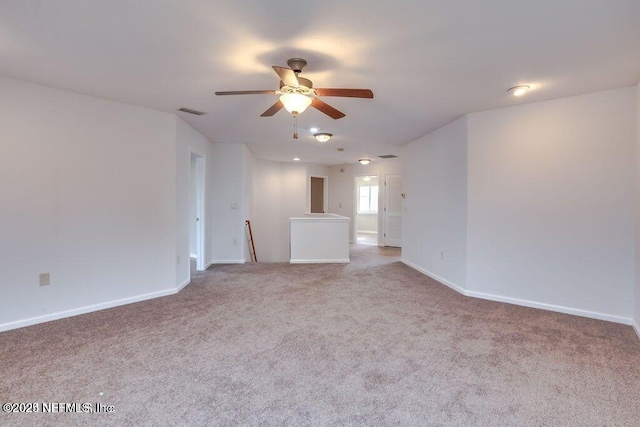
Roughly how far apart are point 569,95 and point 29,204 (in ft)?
18.7

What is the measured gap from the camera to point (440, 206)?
4.89m

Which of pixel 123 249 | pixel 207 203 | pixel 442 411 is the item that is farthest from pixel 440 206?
pixel 123 249

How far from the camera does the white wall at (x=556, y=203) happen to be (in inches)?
128

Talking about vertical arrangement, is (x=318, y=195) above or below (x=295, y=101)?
below

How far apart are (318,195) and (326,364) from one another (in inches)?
308

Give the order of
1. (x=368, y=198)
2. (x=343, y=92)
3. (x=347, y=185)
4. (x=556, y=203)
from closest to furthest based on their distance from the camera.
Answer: (x=343, y=92), (x=556, y=203), (x=347, y=185), (x=368, y=198)

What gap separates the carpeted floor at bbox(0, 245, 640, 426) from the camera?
1.86 metres

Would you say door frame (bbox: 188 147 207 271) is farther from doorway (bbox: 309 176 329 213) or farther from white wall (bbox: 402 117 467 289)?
doorway (bbox: 309 176 329 213)

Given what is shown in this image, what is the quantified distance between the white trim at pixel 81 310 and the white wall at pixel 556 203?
4.08m

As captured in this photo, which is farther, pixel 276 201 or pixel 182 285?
pixel 276 201

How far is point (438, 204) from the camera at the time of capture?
495cm

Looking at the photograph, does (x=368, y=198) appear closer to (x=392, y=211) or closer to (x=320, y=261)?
(x=392, y=211)

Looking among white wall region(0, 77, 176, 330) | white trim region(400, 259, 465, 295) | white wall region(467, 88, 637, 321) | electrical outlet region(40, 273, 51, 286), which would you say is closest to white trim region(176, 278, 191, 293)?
white wall region(0, 77, 176, 330)

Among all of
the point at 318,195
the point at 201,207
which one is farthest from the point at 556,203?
the point at 318,195
